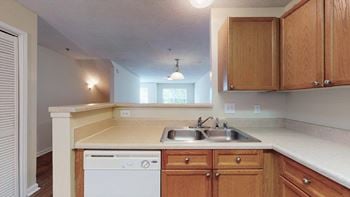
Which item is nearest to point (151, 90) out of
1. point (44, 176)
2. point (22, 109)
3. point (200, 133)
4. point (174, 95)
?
point (174, 95)

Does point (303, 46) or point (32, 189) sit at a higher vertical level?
point (303, 46)

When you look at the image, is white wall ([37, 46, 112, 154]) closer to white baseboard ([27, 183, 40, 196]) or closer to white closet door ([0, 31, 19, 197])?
white baseboard ([27, 183, 40, 196])

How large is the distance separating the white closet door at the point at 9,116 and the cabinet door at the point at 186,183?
2006 mm

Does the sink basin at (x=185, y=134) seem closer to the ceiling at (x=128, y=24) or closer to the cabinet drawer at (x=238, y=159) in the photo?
the cabinet drawer at (x=238, y=159)

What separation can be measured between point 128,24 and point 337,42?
2615mm

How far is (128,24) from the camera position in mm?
3334

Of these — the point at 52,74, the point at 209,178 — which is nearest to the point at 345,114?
the point at 209,178

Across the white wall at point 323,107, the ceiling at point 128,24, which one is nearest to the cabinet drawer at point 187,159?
the white wall at point 323,107

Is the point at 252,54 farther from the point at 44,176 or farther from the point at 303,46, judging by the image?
the point at 44,176

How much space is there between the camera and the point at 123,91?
7918 millimetres

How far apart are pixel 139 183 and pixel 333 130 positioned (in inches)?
59.8

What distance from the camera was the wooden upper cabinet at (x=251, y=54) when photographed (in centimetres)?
218

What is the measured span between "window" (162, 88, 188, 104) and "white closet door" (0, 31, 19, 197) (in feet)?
35.5

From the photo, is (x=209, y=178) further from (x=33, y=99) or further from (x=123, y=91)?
(x=123, y=91)
